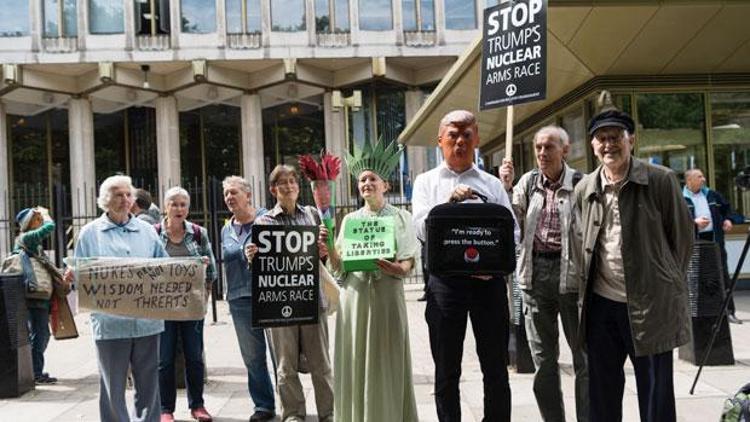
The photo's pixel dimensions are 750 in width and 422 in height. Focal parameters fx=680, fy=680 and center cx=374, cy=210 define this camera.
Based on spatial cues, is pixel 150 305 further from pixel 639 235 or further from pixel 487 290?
pixel 639 235

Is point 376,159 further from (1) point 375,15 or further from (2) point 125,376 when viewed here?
(1) point 375,15

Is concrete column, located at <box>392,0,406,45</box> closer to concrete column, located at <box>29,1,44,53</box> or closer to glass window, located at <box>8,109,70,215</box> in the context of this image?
concrete column, located at <box>29,1,44,53</box>

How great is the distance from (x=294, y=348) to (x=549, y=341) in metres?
1.86

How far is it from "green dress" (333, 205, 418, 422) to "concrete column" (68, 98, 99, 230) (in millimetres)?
22376

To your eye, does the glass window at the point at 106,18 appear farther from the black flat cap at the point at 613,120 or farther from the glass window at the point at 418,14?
the black flat cap at the point at 613,120

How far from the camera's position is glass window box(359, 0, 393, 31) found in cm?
2386

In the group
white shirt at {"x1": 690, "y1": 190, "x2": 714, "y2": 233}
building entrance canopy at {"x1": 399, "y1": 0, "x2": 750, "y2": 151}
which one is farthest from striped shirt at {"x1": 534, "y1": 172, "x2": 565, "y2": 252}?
white shirt at {"x1": 690, "y1": 190, "x2": 714, "y2": 233}

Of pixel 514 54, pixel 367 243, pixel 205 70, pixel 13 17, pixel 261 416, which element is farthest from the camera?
pixel 13 17

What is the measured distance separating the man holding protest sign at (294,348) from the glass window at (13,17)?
2265cm

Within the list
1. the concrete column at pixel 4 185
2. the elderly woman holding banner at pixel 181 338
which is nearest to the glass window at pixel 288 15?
the concrete column at pixel 4 185

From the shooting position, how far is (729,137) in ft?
40.0

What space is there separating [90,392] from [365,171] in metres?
4.06

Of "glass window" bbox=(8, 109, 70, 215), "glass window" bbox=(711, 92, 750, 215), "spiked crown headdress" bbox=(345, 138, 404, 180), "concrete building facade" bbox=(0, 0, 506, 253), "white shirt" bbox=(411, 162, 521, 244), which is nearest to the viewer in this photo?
"white shirt" bbox=(411, 162, 521, 244)

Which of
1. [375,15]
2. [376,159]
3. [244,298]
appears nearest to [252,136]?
[375,15]
